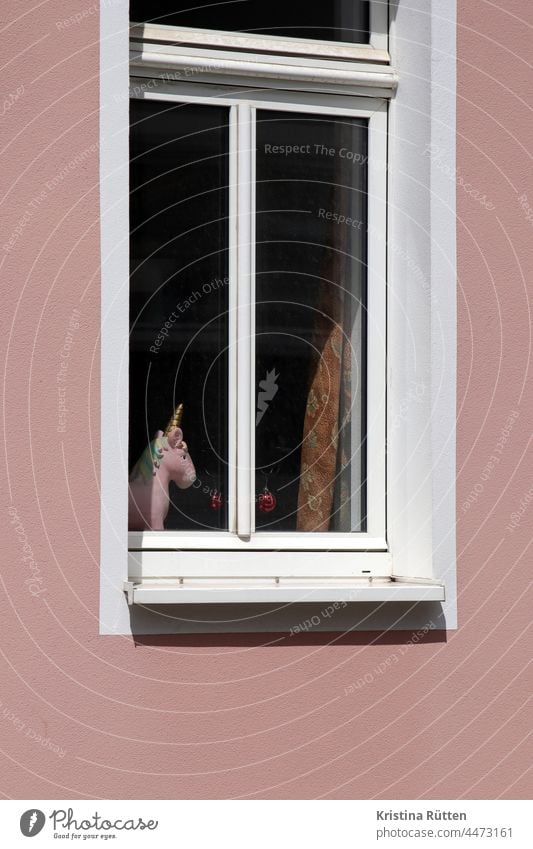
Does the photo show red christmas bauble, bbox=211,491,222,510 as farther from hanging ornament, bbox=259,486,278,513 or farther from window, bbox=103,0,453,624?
hanging ornament, bbox=259,486,278,513

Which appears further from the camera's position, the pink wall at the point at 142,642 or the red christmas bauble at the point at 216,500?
the red christmas bauble at the point at 216,500

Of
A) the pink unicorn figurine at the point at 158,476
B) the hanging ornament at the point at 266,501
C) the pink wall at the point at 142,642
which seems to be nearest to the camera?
the pink wall at the point at 142,642

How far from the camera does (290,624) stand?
4.29m

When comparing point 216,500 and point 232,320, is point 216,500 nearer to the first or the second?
point 216,500

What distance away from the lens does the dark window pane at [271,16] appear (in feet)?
14.9

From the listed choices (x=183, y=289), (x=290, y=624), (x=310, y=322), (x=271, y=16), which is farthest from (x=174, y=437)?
(x=271, y=16)

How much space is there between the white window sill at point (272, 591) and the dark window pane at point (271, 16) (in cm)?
187

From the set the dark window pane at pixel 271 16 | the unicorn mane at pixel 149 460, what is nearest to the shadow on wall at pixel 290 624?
the unicorn mane at pixel 149 460

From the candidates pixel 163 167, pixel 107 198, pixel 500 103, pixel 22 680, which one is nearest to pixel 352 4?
pixel 500 103

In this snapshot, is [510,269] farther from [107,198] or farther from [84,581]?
[84,581]

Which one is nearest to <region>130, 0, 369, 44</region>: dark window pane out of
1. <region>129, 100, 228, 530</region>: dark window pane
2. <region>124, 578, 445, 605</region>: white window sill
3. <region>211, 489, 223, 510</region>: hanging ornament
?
<region>129, 100, 228, 530</region>: dark window pane

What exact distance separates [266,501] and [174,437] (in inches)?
15.0

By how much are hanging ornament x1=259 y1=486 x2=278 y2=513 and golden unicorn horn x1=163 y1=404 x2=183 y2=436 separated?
0.37 meters

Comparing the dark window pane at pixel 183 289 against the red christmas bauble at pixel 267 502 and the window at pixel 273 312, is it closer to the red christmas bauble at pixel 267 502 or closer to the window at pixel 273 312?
the window at pixel 273 312
